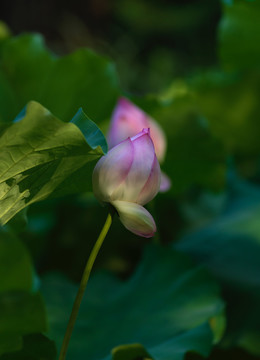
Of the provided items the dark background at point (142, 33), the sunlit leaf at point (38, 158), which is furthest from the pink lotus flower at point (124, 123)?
the dark background at point (142, 33)

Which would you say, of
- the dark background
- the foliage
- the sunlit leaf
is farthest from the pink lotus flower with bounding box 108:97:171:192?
the dark background

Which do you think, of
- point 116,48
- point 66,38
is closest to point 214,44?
point 116,48

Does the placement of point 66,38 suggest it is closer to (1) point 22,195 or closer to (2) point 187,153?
(2) point 187,153

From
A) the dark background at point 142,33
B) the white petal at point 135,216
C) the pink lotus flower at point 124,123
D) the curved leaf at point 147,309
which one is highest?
the white petal at point 135,216

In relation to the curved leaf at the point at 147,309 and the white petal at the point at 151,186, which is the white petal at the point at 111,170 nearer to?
the white petal at the point at 151,186

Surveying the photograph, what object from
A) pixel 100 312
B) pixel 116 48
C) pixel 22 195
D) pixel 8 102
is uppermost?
pixel 22 195

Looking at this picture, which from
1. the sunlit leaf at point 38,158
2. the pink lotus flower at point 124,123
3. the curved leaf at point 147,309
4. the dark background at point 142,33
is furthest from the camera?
the dark background at point 142,33

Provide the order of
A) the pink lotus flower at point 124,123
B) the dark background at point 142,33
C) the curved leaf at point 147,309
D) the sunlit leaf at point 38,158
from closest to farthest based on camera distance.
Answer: the sunlit leaf at point 38,158 < the curved leaf at point 147,309 < the pink lotus flower at point 124,123 < the dark background at point 142,33

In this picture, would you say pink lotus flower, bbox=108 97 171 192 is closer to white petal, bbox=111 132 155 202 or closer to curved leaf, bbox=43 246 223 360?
curved leaf, bbox=43 246 223 360
